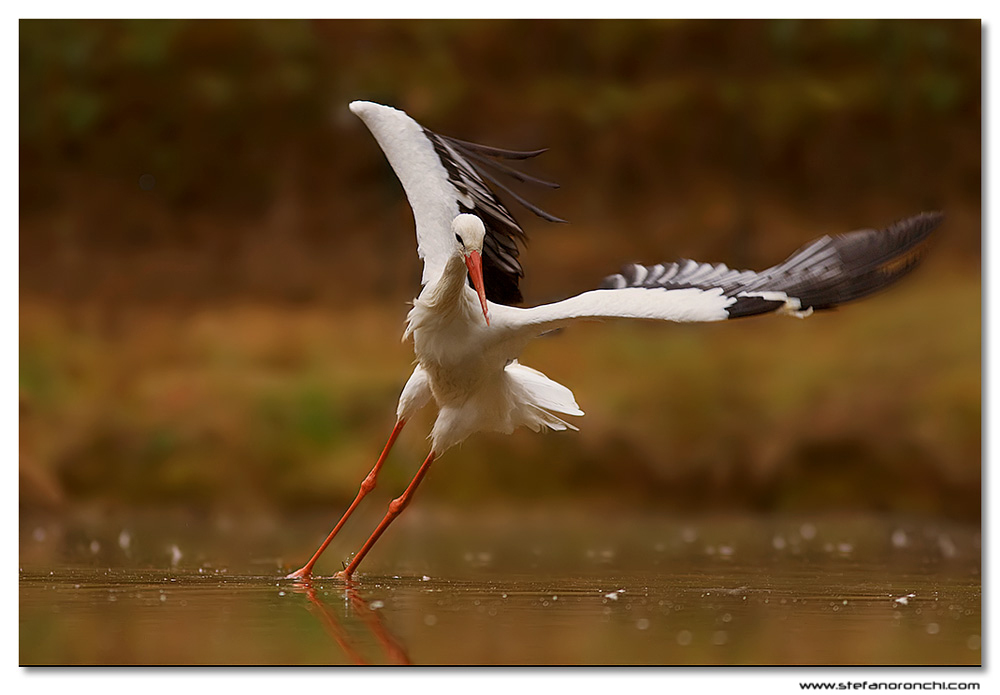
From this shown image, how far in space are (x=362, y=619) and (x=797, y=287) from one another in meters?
2.04

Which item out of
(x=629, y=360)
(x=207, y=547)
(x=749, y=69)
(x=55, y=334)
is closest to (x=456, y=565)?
(x=207, y=547)

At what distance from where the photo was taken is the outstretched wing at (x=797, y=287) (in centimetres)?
480

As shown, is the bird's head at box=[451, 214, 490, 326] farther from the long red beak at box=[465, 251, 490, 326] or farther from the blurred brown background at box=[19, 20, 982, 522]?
the blurred brown background at box=[19, 20, 982, 522]

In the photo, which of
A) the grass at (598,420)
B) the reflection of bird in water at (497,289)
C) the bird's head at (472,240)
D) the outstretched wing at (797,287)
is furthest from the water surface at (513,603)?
the grass at (598,420)

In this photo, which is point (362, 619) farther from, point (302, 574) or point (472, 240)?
A: point (472, 240)

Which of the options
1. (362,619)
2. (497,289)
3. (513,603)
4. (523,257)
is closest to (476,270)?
(497,289)

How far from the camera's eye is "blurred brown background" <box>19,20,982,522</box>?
993 cm

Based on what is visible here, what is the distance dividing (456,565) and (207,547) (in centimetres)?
171

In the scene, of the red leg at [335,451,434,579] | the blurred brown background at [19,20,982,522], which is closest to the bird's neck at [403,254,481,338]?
the red leg at [335,451,434,579]

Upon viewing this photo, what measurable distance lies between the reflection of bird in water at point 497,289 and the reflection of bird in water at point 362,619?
0.65m

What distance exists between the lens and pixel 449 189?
6.40 metres

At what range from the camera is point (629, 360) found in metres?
11.2

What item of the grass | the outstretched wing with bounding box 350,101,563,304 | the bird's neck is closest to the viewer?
the bird's neck

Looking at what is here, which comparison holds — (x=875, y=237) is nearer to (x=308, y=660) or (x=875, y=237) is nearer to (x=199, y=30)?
(x=308, y=660)
